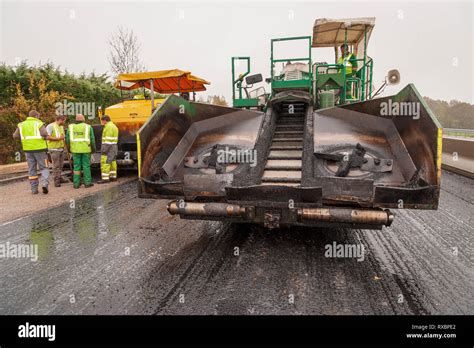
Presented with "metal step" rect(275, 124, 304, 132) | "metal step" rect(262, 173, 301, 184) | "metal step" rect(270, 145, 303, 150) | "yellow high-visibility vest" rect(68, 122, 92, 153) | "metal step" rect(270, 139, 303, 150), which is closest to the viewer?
"metal step" rect(262, 173, 301, 184)

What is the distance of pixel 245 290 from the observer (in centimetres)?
283

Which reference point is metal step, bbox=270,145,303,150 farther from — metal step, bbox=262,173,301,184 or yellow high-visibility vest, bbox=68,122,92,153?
yellow high-visibility vest, bbox=68,122,92,153

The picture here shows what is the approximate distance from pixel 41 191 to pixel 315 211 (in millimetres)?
6521

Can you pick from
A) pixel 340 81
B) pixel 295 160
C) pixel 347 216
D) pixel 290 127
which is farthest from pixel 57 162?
pixel 347 216

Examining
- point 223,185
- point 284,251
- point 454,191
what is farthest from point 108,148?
point 454,191

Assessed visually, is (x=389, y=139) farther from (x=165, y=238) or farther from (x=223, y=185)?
(x=165, y=238)

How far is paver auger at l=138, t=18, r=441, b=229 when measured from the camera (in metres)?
3.13

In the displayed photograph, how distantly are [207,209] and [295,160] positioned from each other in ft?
4.28

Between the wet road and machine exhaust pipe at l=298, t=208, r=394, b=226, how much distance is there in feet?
1.66

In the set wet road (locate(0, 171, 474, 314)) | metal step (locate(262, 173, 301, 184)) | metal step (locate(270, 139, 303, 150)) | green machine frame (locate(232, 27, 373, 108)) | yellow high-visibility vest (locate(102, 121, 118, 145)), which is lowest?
wet road (locate(0, 171, 474, 314))

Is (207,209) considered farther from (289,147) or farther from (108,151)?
(108,151)

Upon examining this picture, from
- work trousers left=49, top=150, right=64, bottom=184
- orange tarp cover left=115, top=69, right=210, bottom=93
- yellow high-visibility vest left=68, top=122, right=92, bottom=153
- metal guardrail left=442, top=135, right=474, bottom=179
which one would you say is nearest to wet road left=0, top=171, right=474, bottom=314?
yellow high-visibility vest left=68, top=122, right=92, bottom=153

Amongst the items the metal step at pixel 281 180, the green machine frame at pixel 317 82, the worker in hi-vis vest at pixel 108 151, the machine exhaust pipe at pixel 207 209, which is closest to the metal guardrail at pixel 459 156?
the green machine frame at pixel 317 82

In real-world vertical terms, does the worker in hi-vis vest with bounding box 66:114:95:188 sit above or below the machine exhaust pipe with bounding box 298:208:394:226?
above
